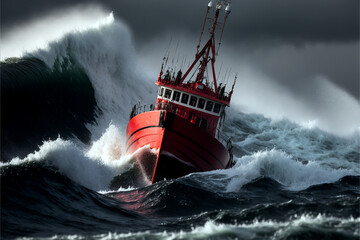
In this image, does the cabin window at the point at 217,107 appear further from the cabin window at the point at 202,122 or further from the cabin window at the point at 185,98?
the cabin window at the point at 185,98

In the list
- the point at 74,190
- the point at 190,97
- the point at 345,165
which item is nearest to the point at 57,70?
the point at 190,97

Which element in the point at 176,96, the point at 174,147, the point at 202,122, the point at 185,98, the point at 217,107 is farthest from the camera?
the point at 217,107

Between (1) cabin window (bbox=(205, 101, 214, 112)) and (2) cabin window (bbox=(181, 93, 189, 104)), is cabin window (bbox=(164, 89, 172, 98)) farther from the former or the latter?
(1) cabin window (bbox=(205, 101, 214, 112))

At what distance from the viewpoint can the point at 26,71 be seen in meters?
23.9

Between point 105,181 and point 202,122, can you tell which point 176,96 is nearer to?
point 202,122

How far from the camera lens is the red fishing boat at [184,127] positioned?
1927cm

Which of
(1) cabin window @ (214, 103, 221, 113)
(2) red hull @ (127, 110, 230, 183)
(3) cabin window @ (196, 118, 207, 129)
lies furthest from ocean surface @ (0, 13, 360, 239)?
(1) cabin window @ (214, 103, 221, 113)

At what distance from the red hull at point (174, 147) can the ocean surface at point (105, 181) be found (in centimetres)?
98

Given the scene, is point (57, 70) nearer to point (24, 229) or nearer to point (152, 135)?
point (152, 135)

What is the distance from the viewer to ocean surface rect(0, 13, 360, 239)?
1020 centimetres

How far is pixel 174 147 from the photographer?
19359 millimetres

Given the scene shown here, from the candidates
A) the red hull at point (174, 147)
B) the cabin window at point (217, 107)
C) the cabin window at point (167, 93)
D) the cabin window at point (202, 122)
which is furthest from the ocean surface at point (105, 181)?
the cabin window at point (167, 93)

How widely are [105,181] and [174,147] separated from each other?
303 centimetres

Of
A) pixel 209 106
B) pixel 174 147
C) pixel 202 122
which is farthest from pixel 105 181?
pixel 209 106
